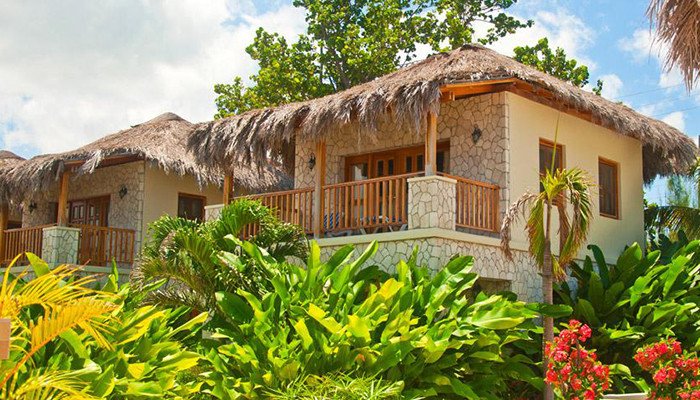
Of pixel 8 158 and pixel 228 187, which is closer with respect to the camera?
pixel 228 187

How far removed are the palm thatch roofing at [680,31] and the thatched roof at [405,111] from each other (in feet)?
6.46

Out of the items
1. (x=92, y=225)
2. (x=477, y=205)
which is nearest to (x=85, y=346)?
(x=477, y=205)

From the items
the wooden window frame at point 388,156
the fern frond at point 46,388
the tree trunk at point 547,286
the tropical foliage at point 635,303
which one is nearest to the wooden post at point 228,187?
the wooden window frame at point 388,156

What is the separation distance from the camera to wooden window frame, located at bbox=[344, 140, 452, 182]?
13.6 meters

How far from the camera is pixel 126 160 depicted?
1805cm

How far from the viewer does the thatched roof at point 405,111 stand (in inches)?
449

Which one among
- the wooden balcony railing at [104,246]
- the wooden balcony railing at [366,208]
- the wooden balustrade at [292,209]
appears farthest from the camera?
the wooden balcony railing at [104,246]

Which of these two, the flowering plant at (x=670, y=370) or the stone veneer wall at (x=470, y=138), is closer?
the flowering plant at (x=670, y=370)

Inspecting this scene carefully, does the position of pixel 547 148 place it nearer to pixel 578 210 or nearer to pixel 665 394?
pixel 578 210

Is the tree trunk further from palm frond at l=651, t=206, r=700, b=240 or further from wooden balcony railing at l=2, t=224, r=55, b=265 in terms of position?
wooden balcony railing at l=2, t=224, r=55, b=265

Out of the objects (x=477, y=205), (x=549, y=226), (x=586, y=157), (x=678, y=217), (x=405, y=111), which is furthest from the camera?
(x=678, y=217)

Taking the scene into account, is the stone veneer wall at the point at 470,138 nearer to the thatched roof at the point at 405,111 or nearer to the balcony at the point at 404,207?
the thatched roof at the point at 405,111

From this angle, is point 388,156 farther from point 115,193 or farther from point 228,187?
point 115,193

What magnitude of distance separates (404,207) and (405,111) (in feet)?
4.19
